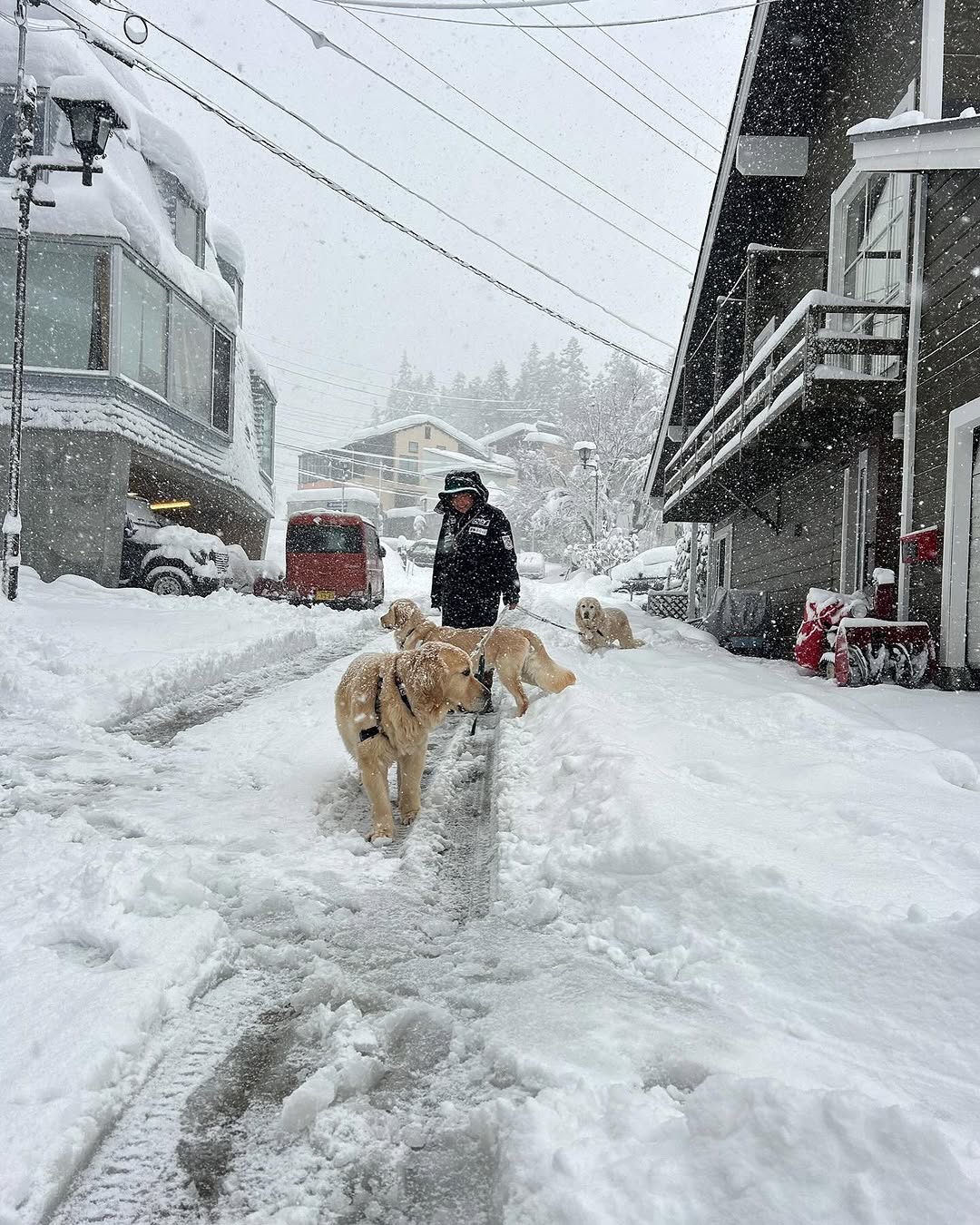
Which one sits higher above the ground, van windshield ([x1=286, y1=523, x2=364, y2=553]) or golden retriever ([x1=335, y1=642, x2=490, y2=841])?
van windshield ([x1=286, y1=523, x2=364, y2=553])

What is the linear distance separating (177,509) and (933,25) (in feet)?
59.5

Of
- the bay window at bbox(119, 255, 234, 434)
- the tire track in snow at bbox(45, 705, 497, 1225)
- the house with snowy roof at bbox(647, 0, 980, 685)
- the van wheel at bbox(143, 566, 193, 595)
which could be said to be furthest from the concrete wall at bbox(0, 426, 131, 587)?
the tire track in snow at bbox(45, 705, 497, 1225)

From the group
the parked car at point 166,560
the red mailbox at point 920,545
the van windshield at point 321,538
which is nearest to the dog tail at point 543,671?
the red mailbox at point 920,545

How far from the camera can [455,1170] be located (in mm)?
1564

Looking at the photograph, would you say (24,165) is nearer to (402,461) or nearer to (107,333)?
(107,333)

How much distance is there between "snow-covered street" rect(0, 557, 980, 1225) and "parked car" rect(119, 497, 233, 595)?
1105 cm

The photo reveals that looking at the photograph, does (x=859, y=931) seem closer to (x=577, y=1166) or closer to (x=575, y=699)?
(x=577, y=1166)

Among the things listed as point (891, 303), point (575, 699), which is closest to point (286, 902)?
point (575, 699)

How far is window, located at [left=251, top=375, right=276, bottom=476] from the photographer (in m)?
24.8

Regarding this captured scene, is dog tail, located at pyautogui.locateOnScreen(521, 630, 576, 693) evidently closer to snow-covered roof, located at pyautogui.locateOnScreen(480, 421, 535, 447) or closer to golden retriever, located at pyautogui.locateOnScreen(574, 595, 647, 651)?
golden retriever, located at pyautogui.locateOnScreen(574, 595, 647, 651)

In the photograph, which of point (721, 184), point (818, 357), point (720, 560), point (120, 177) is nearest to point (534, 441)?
point (720, 560)

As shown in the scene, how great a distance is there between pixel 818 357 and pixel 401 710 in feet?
20.7

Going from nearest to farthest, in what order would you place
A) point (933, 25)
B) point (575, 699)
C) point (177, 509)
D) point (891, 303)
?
point (575, 699) → point (933, 25) → point (891, 303) → point (177, 509)

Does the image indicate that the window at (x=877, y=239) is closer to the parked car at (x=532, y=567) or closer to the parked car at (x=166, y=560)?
the parked car at (x=166, y=560)
